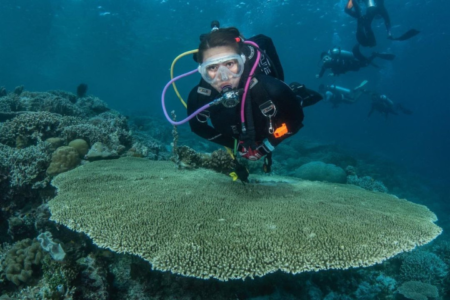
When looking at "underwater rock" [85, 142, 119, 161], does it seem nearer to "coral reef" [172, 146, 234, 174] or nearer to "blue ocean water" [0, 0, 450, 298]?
"coral reef" [172, 146, 234, 174]

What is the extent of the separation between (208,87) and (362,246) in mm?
3038

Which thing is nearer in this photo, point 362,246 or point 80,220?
point 362,246

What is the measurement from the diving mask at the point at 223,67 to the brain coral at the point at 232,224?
1862mm

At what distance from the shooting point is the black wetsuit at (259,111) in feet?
11.7

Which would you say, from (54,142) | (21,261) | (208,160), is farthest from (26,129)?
(208,160)

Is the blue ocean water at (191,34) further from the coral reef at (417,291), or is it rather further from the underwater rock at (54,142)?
the underwater rock at (54,142)

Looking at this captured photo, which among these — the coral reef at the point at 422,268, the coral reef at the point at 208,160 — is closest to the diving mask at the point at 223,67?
the coral reef at the point at 208,160

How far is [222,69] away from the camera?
354cm

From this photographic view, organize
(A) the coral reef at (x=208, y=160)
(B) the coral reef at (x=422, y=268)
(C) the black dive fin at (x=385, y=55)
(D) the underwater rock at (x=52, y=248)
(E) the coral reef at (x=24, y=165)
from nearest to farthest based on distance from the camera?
1. (D) the underwater rock at (x=52, y=248)
2. (E) the coral reef at (x=24, y=165)
3. (A) the coral reef at (x=208, y=160)
4. (B) the coral reef at (x=422, y=268)
5. (C) the black dive fin at (x=385, y=55)

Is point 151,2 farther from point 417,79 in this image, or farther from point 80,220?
point 417,79

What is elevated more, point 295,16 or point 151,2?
point 151,2

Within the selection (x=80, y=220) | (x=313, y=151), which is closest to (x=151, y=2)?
(x=313, y=151)

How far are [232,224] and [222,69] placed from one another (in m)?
2.18

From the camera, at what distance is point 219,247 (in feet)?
7.90
